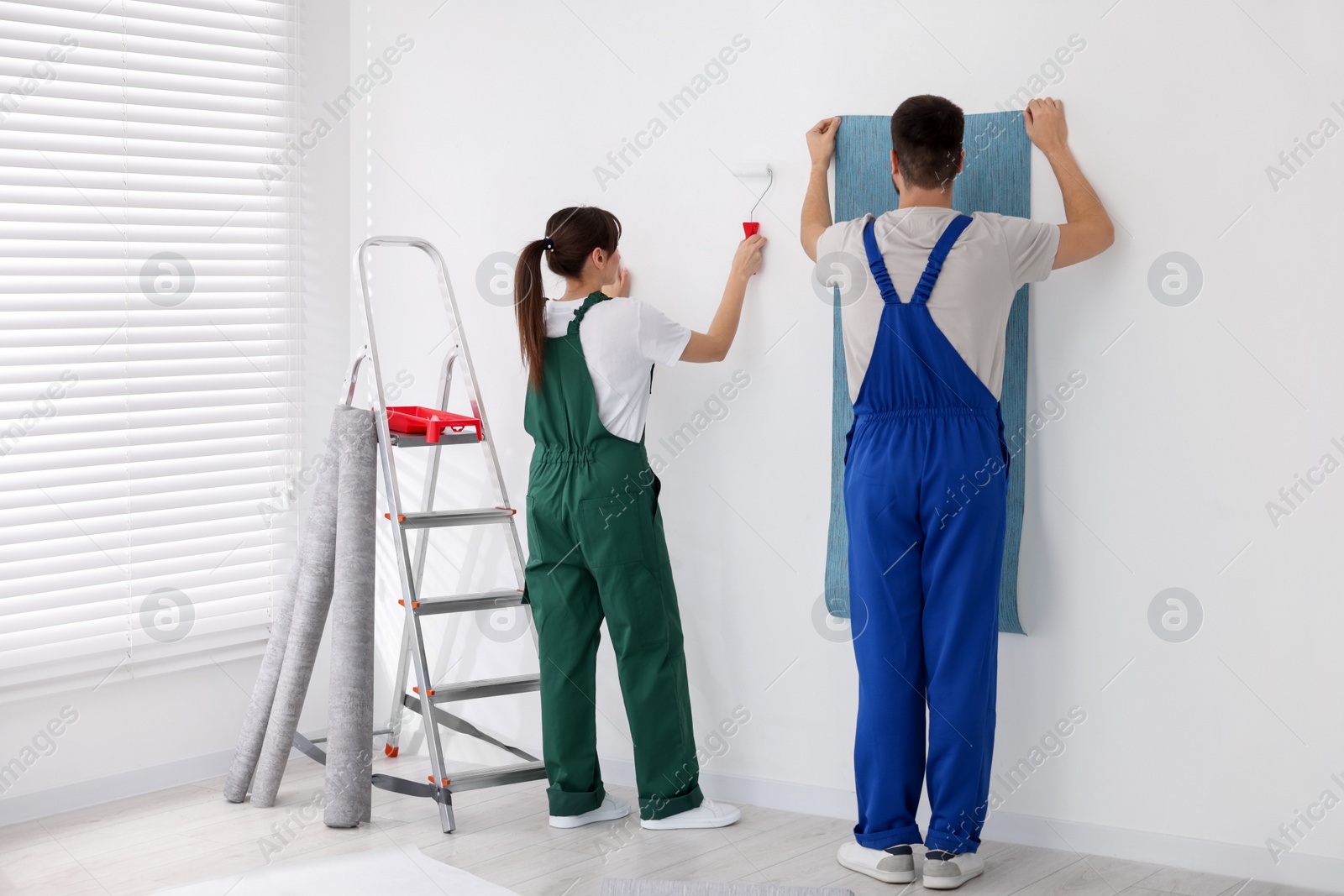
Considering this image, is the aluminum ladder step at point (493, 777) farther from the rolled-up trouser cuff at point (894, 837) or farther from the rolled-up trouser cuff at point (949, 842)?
the rolled-up trouser cuff at point (949, 842)

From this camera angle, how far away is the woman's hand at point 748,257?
3160 millimetres

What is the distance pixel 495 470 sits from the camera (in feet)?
11.2

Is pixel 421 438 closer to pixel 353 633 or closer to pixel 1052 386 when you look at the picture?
pixel 353 633

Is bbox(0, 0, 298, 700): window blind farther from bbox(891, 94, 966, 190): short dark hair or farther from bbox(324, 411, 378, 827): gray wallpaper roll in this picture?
bbox(891, 94, 966, 190): short dark hair

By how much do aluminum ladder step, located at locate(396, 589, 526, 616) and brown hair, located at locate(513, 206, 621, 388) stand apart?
616 millimetres

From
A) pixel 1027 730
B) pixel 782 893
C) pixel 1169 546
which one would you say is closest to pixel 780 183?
pixel 1169 546

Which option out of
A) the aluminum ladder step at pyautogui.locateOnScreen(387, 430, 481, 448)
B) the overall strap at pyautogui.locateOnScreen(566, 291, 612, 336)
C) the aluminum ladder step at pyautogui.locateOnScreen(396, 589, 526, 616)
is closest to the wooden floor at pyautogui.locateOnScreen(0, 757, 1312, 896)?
the aluminum ladder step at pyautogui.locateOnScreen(396, 589, 526, 616)

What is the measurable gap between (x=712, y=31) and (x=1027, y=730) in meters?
2.00

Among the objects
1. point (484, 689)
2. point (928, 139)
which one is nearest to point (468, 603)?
point (484, 689)

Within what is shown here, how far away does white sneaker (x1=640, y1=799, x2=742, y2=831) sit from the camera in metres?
3.11

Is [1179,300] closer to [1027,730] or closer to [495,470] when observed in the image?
[1027,730]

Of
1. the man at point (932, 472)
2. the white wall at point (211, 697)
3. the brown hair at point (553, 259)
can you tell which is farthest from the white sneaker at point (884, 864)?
the white wall at point (211, 697)

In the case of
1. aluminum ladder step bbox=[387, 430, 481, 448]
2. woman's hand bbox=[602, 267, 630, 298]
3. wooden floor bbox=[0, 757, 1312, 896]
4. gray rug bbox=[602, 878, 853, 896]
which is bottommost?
wooden floor bbox=[0, 757, 1312, 896]

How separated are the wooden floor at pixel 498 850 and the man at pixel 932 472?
0.65ft
